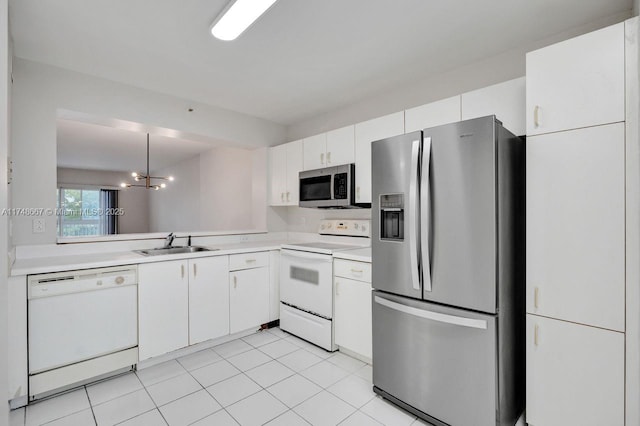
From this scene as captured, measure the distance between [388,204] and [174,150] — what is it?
18.1 feet

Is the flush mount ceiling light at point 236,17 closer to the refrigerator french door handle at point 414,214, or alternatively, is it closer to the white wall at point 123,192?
the refrigerator french door handle at point 414,214

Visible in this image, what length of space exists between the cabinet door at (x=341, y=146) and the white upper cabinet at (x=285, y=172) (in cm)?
49

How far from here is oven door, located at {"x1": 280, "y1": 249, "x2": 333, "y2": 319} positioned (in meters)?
2.74

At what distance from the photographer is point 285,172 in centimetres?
379

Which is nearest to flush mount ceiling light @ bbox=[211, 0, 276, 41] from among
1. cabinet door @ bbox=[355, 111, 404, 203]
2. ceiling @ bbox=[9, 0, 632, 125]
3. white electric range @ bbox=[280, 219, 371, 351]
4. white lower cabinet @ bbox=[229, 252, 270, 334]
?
ceiling @ bbox=[9, 0, 632, 125]

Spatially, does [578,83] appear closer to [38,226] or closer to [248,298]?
[248,298]

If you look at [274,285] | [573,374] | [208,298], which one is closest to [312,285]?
[274,285]

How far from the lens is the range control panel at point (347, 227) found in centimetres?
316

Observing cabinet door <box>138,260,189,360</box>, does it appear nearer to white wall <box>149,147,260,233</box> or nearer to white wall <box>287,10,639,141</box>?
→ white wall <box>149,147,260,233</box>

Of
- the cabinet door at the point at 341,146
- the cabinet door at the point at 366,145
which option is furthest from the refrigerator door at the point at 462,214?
the cabinet door at the point at 341,146

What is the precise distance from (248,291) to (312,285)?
2.29 feet

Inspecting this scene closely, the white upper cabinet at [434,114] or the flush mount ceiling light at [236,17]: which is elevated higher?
the flush mount ceiling light at [236,17]

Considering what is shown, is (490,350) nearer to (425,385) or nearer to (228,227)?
(425,385)

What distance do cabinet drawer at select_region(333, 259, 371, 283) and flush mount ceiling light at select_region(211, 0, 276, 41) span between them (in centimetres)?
183
